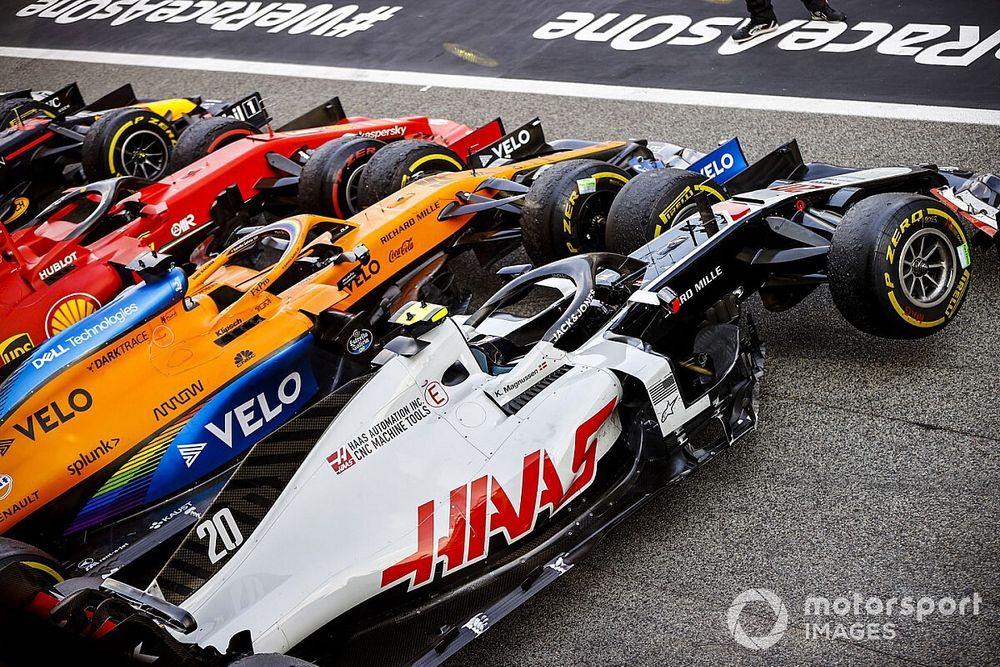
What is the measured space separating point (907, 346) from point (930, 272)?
0.42 meters

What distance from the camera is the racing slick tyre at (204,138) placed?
26.1 feet

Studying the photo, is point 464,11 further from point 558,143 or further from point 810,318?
point 810,318

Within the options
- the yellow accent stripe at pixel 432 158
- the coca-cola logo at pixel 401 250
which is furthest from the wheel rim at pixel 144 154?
the coca-cola logo at pixel 401 250

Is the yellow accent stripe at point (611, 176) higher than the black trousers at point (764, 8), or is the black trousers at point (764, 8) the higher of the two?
the yellow accent stripe at point (611, 176)

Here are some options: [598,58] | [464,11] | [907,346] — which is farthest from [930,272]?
[464,11]

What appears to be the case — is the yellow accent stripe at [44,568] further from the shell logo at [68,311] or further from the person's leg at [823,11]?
the person's leg at [823,11]

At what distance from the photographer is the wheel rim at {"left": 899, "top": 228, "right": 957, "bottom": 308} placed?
503 centimetres

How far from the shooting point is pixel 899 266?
4.91 m

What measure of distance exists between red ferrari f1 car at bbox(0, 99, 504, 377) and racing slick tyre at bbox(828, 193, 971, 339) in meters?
2.94

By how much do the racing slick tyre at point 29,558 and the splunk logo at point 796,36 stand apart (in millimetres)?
7413

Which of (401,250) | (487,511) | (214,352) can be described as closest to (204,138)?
(401,250)

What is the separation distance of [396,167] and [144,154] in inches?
114

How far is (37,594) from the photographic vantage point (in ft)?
11.3

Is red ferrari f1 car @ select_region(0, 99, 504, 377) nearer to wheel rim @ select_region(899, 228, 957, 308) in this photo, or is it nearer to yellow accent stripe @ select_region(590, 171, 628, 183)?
yellow accent stripe @ select_region(590, 171, 628, 183)
